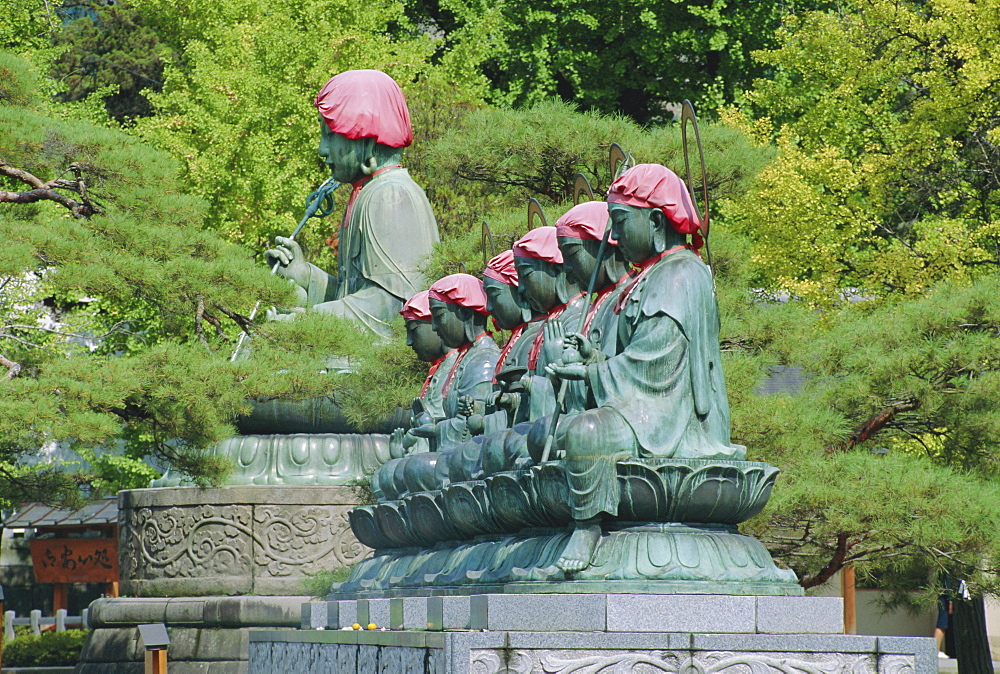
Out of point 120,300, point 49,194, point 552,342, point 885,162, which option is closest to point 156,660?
point 120,300

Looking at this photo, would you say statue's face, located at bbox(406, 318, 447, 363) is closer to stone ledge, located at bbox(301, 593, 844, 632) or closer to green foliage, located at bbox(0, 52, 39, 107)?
stone ledge, located at bbox(301, 593, 844, 632)

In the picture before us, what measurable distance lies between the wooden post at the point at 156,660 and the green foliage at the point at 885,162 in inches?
274

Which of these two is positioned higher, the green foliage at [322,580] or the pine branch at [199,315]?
the pine branch at [199,315]

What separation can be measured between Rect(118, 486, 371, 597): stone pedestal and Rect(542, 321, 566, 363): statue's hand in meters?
4.67

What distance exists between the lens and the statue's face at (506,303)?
876 cm

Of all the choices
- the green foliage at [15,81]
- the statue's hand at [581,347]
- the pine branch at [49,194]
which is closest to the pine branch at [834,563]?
Result: the statue's hand at [581,347]

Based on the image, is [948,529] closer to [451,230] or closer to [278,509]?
[278,509]

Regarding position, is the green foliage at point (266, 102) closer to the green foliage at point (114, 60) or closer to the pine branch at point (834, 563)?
the green foliage at point (114, 60)

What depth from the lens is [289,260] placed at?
1266 centimetres

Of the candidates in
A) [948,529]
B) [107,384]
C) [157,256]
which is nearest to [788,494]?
[948,529]

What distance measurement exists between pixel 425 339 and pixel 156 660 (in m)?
2.81

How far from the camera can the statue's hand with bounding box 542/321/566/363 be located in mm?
6770

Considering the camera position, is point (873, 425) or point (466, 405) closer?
point (466, 405)

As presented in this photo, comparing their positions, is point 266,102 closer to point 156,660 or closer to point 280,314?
point 280,314
